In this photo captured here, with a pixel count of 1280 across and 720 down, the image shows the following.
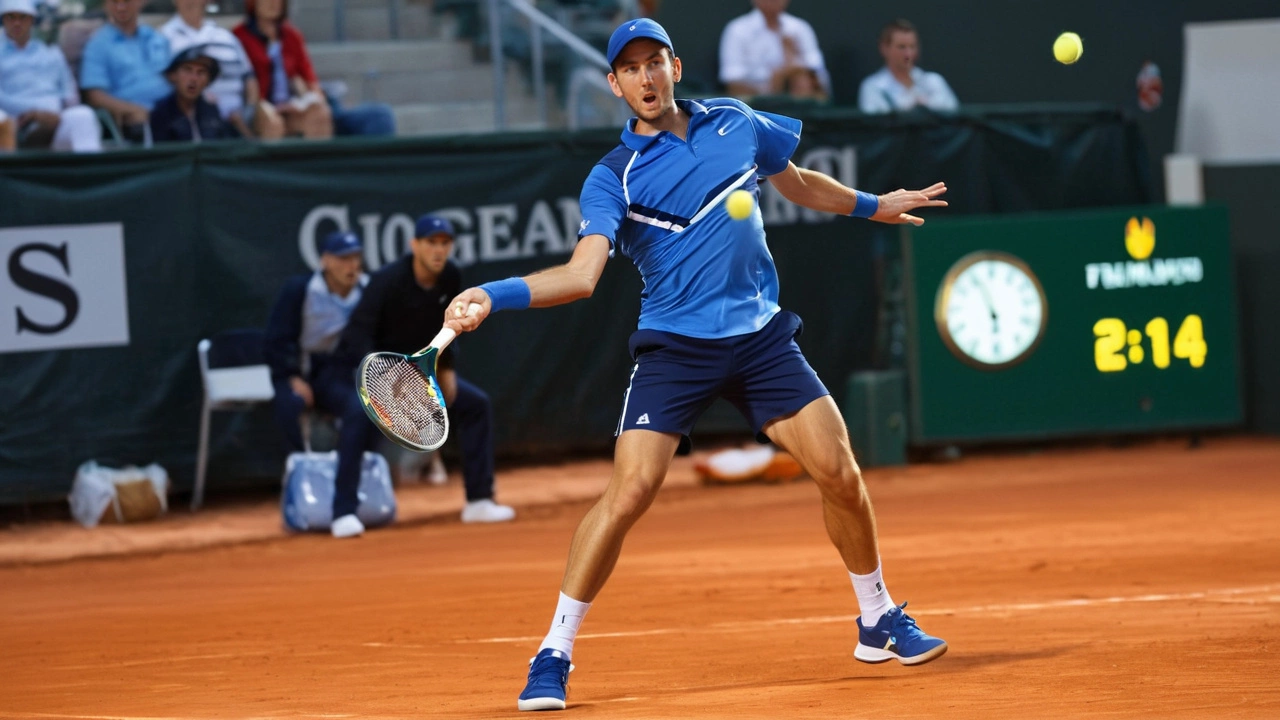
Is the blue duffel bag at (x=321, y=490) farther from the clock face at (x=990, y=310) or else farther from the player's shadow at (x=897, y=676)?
the player's shadow at (x=897, y=676)

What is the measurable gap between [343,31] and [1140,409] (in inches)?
258

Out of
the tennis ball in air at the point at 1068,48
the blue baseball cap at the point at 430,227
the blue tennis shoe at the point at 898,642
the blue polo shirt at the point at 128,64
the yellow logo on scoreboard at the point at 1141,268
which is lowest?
the blue tennis shoe at the point at 898,642

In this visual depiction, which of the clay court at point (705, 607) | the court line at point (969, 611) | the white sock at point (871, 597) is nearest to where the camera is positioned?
the clay court at point (705, 607)

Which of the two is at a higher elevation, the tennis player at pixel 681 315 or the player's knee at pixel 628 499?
the tennis player at pixel 681 315

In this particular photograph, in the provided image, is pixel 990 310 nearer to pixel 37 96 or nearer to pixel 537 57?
pixel 537 57

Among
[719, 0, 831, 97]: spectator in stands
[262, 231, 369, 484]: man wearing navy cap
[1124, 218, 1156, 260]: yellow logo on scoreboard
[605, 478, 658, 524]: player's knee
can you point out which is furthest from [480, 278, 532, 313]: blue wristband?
[719, 0, 831, 97]: spectator in stands

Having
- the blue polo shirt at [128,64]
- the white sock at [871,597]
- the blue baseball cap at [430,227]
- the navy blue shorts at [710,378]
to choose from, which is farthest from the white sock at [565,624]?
the blue polo shirt at [128,64]

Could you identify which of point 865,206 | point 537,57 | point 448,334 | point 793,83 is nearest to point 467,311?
point 448,334

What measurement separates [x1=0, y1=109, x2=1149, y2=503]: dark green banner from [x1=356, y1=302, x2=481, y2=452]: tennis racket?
5.59 m

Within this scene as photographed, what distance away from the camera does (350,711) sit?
16.9 ft

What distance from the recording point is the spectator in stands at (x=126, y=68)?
10.7 metres

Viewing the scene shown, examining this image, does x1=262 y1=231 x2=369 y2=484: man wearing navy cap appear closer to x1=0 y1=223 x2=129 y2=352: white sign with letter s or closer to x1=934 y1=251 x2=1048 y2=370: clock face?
x1=0 y1=223 x2=129 y2=352: white sign with letter s

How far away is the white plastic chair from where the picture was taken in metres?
9.89

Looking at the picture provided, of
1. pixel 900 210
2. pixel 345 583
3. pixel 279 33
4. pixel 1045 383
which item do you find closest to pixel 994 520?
pixel 1045 383
